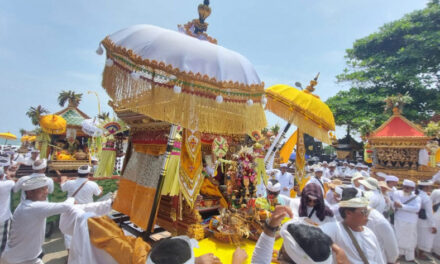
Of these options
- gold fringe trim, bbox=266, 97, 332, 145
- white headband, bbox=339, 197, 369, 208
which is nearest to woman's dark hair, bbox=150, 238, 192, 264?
white headband, bbox=339, 197, 369, 208

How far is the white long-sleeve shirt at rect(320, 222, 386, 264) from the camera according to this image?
208 centimetres

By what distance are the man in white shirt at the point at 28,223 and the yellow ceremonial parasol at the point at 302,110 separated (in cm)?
412

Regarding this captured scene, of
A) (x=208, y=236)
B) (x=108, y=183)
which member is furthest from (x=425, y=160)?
(x=108, y=183)

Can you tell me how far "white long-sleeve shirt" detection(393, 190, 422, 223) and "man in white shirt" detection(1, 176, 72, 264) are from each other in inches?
291

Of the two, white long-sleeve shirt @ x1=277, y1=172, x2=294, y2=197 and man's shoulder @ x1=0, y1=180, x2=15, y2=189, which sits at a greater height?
man's shoulder @ x1=0, y1=180, x2=15, y2=189

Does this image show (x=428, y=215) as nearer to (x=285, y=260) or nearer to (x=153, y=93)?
(x=285, y=260)

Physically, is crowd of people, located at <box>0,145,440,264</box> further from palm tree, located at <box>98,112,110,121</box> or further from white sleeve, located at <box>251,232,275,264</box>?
palm tree, located at <box>98,112,110,121</box>

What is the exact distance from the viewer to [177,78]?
8.76 feet

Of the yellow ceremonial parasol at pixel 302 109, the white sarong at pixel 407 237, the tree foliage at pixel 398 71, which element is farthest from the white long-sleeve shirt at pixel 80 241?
the tree foliage at pixel 398 71

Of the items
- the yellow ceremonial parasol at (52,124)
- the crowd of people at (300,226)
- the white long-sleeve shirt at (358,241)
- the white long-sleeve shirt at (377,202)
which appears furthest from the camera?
the yellow ceremonial parasol at (52,124)

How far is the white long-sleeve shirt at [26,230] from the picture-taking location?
2.89 meters

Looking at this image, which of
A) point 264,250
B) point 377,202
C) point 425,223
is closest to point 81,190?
point 264,250

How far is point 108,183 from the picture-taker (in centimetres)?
732

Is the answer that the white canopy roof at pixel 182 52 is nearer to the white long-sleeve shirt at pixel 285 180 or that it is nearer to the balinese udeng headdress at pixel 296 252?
the balinese udeng headdress at pixel 296 252
